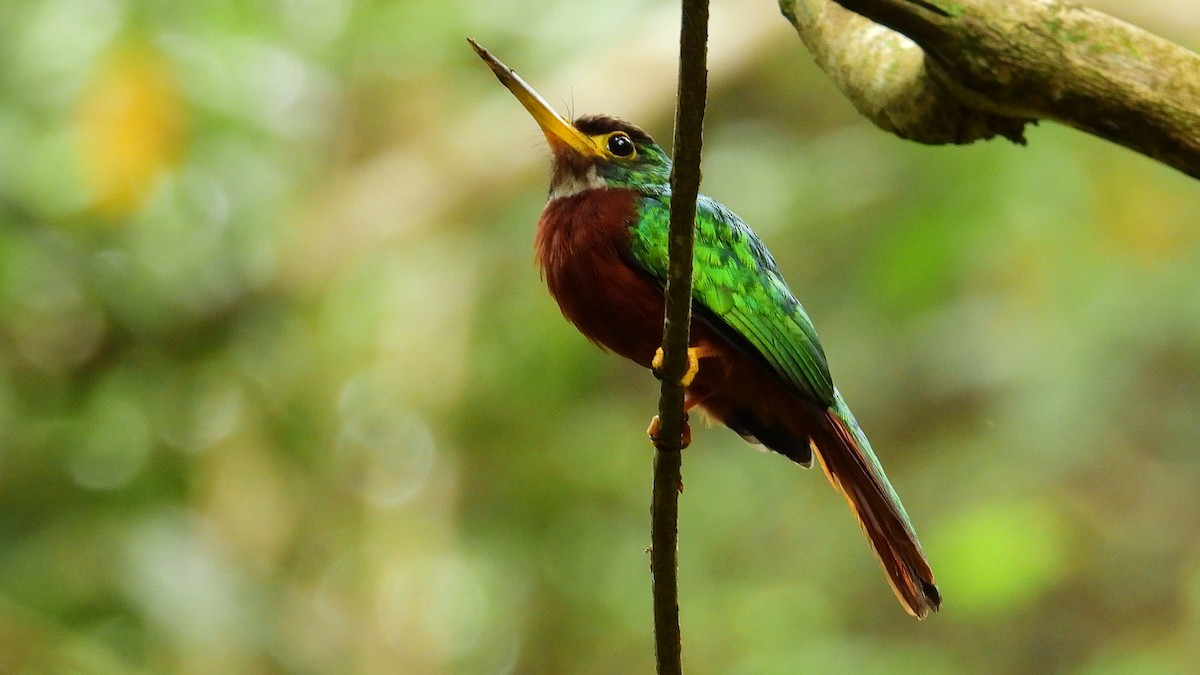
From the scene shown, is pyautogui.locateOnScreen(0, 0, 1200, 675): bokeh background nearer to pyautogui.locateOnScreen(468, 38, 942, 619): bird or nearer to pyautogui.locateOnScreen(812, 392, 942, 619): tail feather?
pyautogui.locateOnScreen(468, 38, 942, 619): bird

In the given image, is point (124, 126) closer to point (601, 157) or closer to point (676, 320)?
point (601, 157)

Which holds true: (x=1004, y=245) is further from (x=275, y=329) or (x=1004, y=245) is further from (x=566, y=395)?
(x=275, y=329)

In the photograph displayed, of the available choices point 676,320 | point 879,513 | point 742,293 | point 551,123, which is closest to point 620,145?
point 551,123

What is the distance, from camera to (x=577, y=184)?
9.11 feet

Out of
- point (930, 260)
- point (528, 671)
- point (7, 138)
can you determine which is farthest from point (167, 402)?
point (930, 260)

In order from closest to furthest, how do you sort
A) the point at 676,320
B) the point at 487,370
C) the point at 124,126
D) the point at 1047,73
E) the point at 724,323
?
the point at 1047,73, the point at 676,320, the point at 724,323, the point at 124,126, the point at 487,370

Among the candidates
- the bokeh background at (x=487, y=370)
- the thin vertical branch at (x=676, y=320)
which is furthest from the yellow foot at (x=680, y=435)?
the bokeh background at (x=487, y=370)

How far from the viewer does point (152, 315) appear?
4379mm

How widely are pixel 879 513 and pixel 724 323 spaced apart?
489mm

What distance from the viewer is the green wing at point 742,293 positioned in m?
2.48

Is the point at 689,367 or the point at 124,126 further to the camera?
the point at 124,126

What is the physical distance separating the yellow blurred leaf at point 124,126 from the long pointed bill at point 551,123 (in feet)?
6.46

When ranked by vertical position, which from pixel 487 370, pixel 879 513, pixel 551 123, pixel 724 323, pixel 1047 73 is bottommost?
pixel 487 370

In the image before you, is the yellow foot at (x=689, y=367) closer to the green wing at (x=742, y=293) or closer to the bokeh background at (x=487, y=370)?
the green wing at (x=742, y=293)
